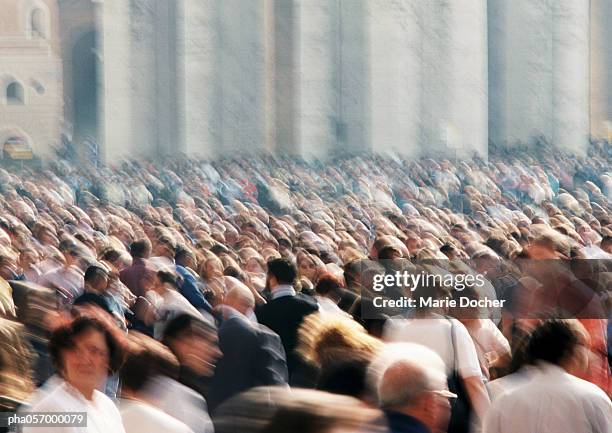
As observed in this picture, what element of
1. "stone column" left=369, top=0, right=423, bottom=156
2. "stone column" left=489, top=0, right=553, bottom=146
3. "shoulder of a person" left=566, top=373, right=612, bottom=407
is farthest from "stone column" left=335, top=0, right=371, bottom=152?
"shoulder of a person" left=566, top=373, right=612, bottom=407

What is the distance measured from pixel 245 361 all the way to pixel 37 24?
4533cm

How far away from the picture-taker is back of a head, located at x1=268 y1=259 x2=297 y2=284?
891cm

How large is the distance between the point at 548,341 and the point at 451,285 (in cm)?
204

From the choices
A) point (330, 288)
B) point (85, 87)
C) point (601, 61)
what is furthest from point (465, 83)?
point (330, 288)

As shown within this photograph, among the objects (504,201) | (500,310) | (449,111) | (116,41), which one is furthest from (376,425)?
(449,111)

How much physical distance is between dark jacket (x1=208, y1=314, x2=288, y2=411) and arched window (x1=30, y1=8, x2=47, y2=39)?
4223 cm

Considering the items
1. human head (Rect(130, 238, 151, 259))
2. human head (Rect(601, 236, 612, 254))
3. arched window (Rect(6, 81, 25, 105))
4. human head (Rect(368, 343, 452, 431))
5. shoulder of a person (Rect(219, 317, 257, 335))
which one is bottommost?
arched window (Rect(6, 81, 25, 105))

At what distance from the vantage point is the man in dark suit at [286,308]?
8617 mm

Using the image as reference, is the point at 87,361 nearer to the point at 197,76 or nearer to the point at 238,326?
the point at 238,326

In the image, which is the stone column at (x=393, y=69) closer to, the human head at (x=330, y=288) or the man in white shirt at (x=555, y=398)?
the human head at (x=330, y=288)

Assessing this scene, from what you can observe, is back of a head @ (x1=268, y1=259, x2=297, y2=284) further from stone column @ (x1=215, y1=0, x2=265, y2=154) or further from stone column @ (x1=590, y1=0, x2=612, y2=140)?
stone column @ (x1=590, y1=0, x2=612, y2=140)

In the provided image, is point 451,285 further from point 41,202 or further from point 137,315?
point 41,202

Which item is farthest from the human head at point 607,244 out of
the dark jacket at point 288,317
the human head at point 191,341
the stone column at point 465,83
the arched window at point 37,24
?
the arched window at point 37,24

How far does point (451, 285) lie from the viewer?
8531 mm
